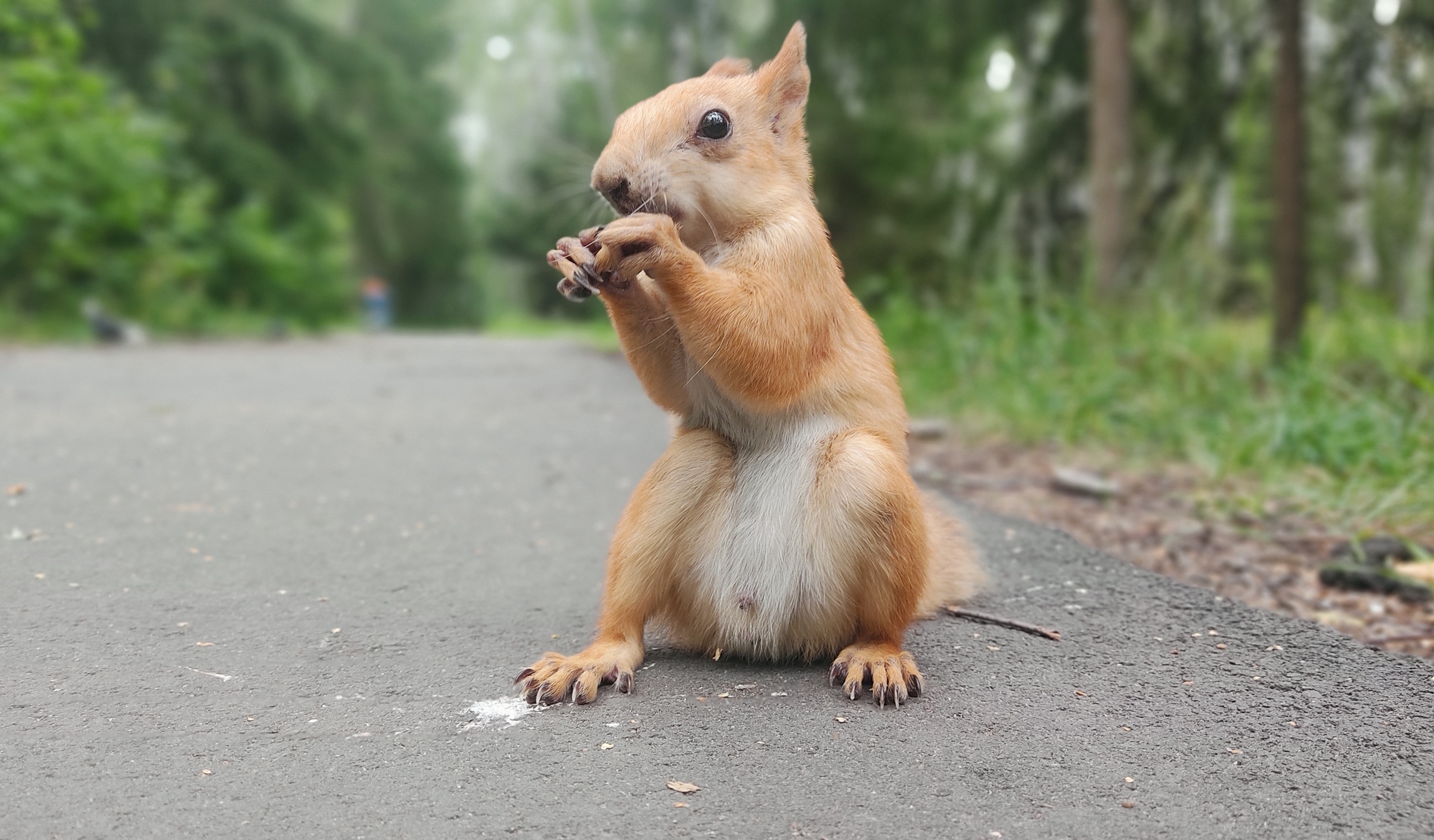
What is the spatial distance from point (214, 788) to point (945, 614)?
2.13 meters

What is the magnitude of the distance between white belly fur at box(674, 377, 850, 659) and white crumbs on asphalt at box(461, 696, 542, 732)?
21.5 inches

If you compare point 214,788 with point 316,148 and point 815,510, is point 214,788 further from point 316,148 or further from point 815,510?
point 316,148

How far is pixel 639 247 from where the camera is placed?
2.50 m

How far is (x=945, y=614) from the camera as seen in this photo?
344 centimetres

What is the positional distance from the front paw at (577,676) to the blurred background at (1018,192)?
1.30 m

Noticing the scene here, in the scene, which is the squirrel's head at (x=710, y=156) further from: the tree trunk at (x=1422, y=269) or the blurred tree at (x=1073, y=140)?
the tree trunk at (x=1422, y=269)

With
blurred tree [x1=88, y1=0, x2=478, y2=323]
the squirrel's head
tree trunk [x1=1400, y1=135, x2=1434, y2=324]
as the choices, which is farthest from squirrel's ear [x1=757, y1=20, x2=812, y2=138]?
blurred tree [x1=88, y1=0, x2=478, y2=323]

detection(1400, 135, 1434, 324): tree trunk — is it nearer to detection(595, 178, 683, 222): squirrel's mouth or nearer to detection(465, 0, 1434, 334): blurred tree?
detection(465, 0, 1434, 334): blurred tree

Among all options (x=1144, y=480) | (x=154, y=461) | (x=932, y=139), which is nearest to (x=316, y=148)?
(x=932, y=139)

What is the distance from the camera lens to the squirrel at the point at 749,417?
2658 mm

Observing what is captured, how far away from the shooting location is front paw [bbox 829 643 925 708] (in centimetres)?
270

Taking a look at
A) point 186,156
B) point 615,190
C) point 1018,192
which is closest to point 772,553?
point 615,190

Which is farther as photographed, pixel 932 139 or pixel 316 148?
pixel 316 148

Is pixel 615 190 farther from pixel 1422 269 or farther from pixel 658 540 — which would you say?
pixel 1422 269
